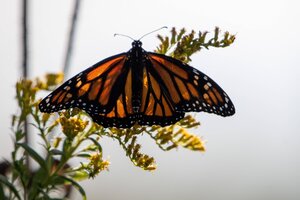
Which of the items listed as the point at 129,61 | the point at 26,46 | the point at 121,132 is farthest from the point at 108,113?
the point at 26,46

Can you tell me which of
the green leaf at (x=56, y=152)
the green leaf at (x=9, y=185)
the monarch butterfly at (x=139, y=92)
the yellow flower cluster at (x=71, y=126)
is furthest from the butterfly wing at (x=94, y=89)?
the green leaf at (x=9, y=185)

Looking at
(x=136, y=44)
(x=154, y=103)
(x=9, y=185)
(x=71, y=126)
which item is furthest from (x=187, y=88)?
(x=9, y=185)

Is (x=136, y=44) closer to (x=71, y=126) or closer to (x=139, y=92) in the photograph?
(x=139, y=92)

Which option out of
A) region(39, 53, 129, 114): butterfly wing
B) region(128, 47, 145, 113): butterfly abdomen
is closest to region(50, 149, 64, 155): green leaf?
region(39, 53, 129, 114): butterfly wing

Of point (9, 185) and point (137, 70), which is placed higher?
point (137, 70)

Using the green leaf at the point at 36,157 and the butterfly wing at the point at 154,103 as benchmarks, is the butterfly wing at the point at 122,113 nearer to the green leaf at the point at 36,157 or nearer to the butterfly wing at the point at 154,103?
the butterfly wing at the point at 154,103

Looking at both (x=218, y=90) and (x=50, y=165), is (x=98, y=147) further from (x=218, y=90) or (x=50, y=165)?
(x=218, y=90)

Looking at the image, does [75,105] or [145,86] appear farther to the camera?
[145,86]
